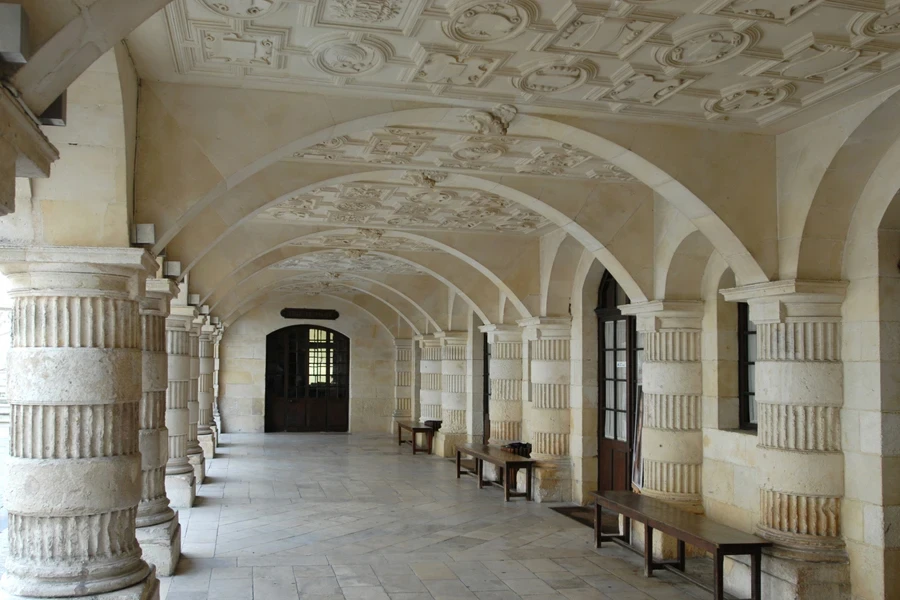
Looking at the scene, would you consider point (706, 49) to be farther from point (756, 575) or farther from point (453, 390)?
point (453, 390)

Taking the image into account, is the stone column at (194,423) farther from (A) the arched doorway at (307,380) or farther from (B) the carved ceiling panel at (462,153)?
(A) the arched doorway at (307,380)

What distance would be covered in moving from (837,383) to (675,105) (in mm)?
2271

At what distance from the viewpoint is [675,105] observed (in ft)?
18.5

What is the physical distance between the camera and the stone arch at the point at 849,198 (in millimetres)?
5539

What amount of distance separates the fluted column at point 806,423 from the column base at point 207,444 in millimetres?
11083

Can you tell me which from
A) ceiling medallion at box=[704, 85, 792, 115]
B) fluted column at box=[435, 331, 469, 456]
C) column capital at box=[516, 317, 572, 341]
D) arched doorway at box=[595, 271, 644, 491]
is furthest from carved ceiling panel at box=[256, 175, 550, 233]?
fluted column at box=[435, 331, 469, 456]

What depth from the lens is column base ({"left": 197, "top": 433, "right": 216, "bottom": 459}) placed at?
48.8 feet

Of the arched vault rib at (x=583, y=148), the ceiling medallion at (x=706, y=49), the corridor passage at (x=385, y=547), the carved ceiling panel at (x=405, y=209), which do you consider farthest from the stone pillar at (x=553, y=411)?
the ceiling medallion at (x=706, y=49)

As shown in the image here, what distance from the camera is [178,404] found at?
31.1 feet

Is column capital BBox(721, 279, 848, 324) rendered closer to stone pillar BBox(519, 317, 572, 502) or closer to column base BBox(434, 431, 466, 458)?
stone pillar BBox(519, 317, 572, 502)

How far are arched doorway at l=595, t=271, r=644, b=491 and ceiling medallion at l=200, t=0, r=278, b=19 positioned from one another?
253 inches

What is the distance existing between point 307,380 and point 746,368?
16.1 metres

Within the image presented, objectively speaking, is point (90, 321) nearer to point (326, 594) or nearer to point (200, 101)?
point (200, 101)

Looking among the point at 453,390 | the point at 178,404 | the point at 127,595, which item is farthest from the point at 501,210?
the point at 453,390
